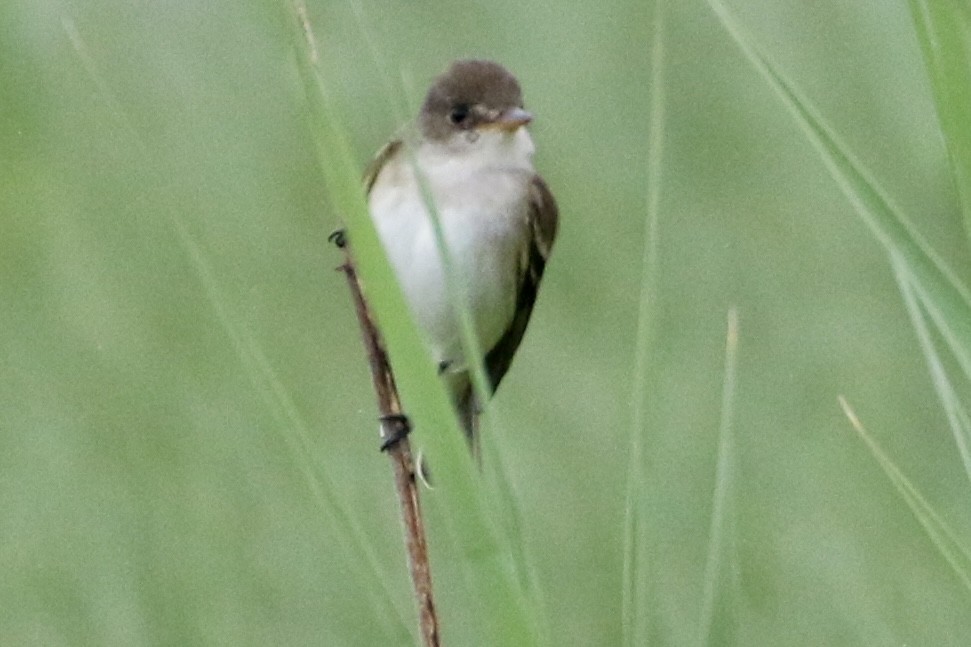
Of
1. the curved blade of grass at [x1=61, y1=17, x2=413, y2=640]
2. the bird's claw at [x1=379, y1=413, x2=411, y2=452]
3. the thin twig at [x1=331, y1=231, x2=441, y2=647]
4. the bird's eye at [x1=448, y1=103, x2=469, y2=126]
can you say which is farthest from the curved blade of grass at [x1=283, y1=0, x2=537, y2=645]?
the bird's eye at [x1=448, y1=103, x2=469, y2=126]

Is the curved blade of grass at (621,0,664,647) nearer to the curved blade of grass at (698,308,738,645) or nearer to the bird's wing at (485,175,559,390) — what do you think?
the curved blade of grass at (698,308,738,645)

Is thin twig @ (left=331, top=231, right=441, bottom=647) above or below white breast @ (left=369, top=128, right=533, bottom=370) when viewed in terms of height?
above

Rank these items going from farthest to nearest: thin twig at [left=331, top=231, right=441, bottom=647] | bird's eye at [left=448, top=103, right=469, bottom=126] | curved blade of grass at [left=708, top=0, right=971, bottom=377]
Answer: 1. bird's eye at [left=448, top=103, right=469, bottom=126]
2. thin twig at [left=331, top=231, right=441, bottom=647]
3. curved blade of grass at [left=708, top=0, right=971, bottom=377]

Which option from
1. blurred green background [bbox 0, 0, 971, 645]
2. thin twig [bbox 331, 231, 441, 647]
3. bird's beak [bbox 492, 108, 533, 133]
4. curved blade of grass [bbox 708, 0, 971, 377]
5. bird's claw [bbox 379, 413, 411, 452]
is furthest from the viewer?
bird's beak [bbox 492, 108, 533, 133]

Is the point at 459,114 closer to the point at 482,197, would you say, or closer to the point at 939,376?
the point at 482,197

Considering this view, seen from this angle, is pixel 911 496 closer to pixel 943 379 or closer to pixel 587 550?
pixel 943 379

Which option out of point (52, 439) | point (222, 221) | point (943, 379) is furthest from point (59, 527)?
point (943, 379)

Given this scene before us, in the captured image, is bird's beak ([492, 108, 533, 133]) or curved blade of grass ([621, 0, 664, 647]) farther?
bird's beak ([492, 108, 533, 133])
